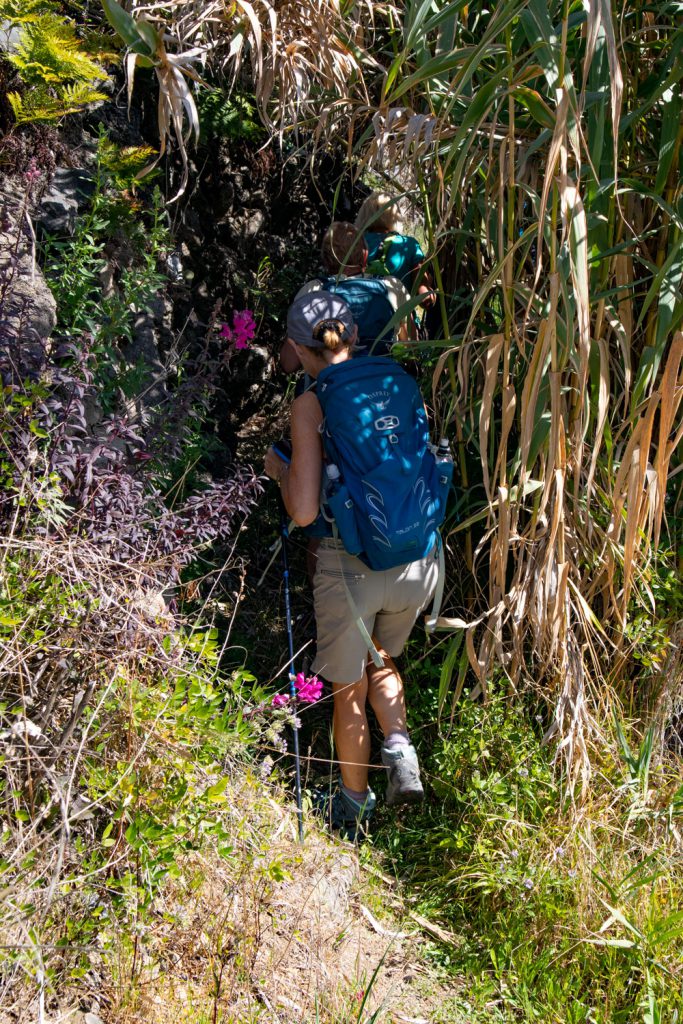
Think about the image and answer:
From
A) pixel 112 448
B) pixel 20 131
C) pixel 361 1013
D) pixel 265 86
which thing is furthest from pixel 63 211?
pixel 361 1013

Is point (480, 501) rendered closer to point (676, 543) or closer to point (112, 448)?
point (676, 543)

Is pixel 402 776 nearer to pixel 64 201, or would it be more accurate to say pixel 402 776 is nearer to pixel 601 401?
pixel 601 401

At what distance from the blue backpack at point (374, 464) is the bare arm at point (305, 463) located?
4 centimetres

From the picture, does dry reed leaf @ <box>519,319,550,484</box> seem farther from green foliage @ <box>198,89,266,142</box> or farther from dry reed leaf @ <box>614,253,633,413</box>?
green foliage @ <box>198,89,266,142</box>

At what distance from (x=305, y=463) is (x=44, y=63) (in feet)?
5.71

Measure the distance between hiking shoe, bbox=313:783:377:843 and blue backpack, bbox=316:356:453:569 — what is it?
1051 mm

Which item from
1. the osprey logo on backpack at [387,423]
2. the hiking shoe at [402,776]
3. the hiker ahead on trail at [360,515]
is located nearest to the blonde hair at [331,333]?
the hiker ahead on trail at [360,515]

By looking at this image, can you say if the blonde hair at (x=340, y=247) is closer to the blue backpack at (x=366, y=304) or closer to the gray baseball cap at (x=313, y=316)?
the blue backpack at (x=366, y=304)

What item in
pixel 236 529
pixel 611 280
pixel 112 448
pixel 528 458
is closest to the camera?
pixel 112 448

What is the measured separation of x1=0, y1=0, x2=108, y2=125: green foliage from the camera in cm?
341

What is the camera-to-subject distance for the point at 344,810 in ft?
13.0

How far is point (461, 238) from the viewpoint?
383 cm

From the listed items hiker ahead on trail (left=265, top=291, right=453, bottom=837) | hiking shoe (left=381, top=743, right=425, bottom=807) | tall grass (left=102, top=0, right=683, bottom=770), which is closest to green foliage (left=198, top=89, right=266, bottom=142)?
tall grass (left=102, top=0, right=683, bottom=770)

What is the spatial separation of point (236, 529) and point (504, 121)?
211 cm
